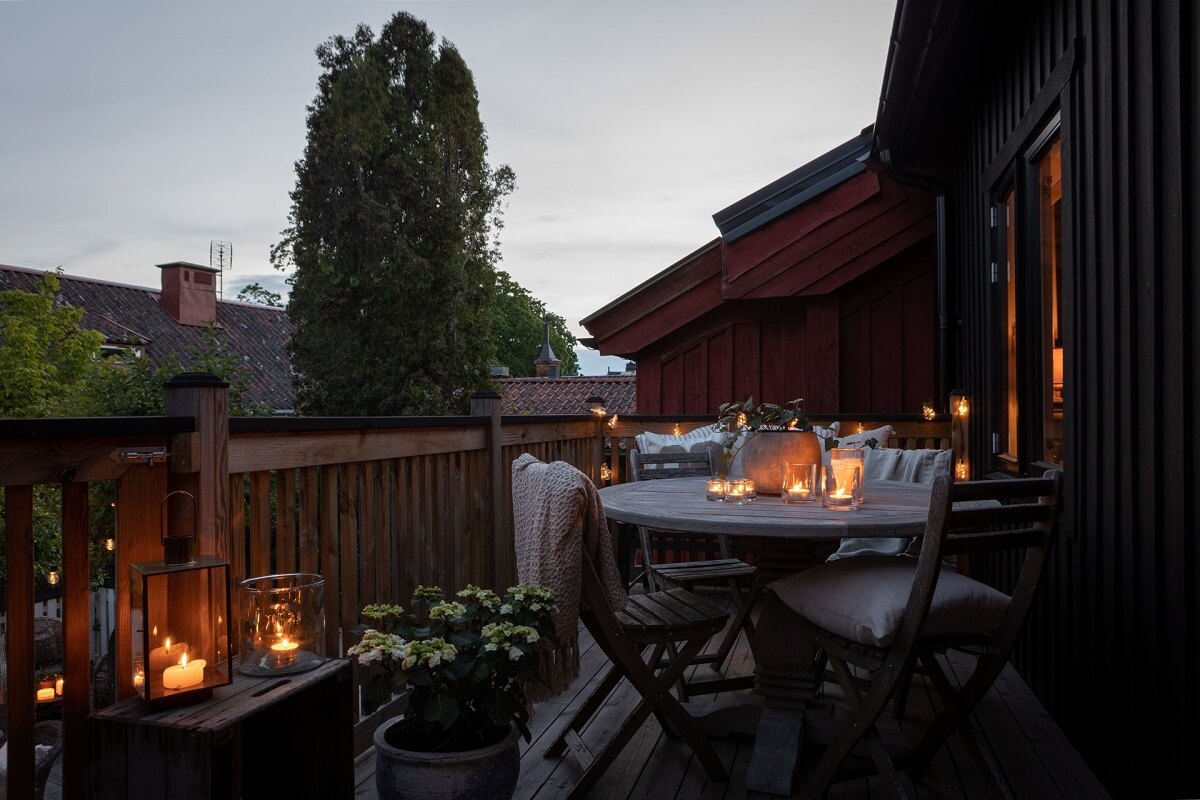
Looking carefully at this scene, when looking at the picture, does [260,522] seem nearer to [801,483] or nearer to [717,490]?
[717,490]

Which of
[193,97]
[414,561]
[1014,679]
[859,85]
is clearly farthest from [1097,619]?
[193,97]

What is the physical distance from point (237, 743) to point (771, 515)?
58.6 inches

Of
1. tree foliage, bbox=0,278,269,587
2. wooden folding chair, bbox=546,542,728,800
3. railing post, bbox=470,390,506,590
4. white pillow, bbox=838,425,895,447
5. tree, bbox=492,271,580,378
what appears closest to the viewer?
wooden folding chair, bbox=546,542,728,800

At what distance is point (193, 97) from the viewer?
12.4 metres

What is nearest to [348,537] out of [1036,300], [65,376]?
[1036,300]

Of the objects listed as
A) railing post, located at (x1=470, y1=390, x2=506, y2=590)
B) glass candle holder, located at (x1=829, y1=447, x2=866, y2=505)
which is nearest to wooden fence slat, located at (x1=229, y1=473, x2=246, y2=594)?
railing post, located at (x1=470, y1=390, x2=506, y2=590)

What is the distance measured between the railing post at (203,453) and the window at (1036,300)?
279cm

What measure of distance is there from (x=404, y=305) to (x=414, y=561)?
13860 mm

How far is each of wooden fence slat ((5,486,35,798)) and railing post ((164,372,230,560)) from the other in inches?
13.6

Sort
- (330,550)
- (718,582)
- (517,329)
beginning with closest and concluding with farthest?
(330,550) < (718,582) < (517,329)

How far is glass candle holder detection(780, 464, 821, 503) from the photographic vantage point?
109 inches

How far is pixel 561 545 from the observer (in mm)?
2158

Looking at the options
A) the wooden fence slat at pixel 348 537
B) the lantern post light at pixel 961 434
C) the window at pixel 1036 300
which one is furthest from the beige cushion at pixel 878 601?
the lantern post light at pixel 961 434

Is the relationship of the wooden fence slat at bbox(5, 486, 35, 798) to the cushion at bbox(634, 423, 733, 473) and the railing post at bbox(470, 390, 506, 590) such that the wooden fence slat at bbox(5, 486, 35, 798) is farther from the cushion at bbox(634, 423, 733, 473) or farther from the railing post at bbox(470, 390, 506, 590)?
the cushion at bbox(634, 423, 733, 473)
